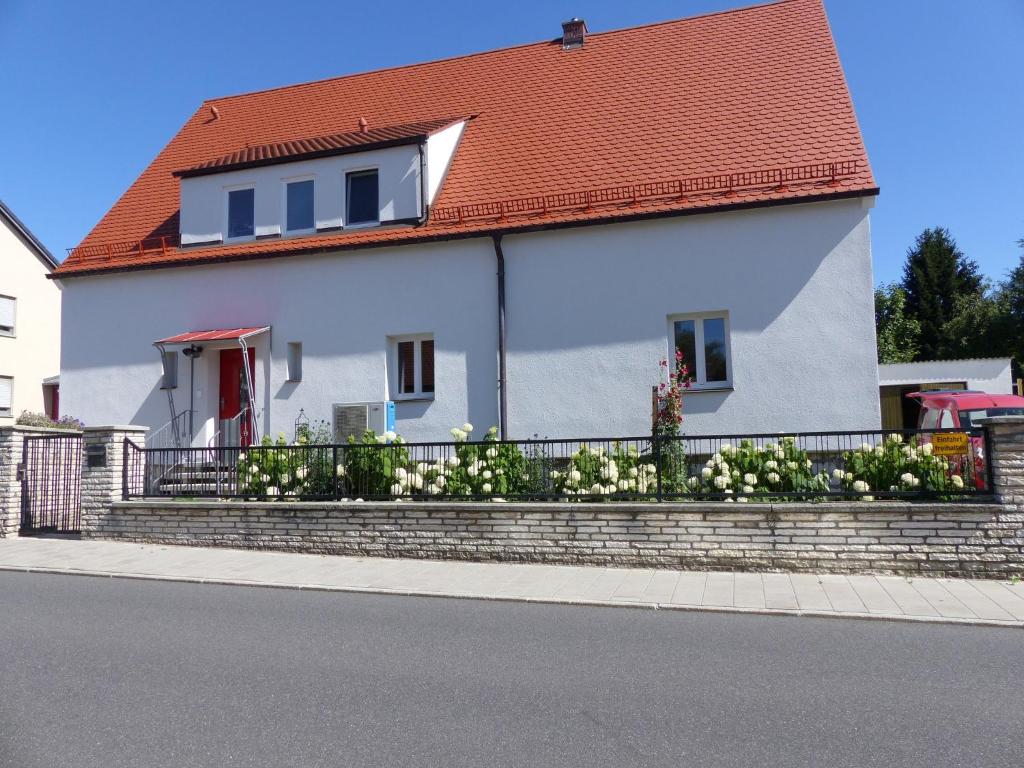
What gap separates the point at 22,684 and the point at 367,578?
439 cm

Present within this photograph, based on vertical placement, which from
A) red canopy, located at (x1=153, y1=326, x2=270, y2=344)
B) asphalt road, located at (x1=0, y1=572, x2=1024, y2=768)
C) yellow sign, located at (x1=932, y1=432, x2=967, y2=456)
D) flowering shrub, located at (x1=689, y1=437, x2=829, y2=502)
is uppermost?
red canopy, located at (x1=153, y1=326, x2=270, y2=344)

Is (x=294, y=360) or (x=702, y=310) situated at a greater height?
(x=702, y=310)

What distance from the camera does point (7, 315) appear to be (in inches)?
1161

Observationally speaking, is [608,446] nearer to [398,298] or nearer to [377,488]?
[377,488]

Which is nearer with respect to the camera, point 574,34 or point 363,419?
point 363,419

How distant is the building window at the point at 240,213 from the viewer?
54.8 ft

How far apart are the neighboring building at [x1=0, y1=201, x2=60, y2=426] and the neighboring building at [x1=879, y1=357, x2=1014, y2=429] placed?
89.4 ft

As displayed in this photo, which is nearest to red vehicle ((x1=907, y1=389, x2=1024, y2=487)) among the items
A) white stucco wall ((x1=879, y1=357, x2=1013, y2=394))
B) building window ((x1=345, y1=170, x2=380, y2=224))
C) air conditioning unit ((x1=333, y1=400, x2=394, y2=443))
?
white stucco wall ((x1=879, y1=357, x2=1013, y2=394))

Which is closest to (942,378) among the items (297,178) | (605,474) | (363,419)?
(363,419)

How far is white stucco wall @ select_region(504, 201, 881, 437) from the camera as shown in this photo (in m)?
13.0

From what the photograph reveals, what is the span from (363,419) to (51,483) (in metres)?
4.87

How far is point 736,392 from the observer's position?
13336 mm

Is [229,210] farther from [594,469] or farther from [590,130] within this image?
[594,469]

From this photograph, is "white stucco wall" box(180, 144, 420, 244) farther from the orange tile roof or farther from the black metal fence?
the black metal fence
